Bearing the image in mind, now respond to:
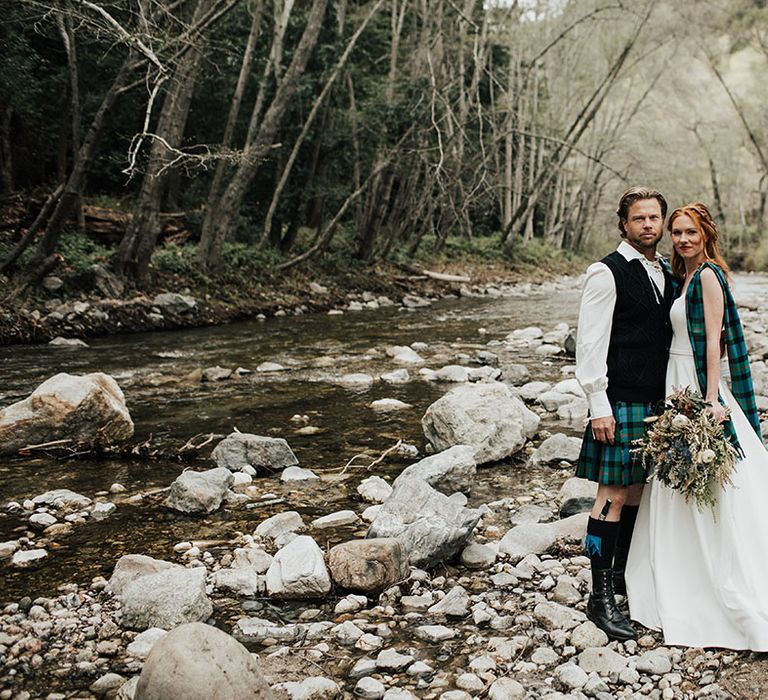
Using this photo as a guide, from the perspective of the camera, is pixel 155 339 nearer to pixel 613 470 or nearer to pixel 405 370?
pixel 405 370

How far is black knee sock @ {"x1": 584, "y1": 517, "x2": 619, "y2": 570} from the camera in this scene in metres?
3.11

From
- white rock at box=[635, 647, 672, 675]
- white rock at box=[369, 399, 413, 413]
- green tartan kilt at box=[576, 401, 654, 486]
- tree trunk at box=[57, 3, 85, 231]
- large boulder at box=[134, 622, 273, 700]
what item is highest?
tree trunk at box=[57, 3, 85, 231]

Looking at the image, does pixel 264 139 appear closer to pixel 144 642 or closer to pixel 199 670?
pixel 144 642

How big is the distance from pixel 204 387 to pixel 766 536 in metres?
6.31

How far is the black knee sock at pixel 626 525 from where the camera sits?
3.36 metres

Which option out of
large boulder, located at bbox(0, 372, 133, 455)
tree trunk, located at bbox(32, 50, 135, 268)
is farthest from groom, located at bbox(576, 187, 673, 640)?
tree trunk, located at bbox(32, 50, 135, 268)

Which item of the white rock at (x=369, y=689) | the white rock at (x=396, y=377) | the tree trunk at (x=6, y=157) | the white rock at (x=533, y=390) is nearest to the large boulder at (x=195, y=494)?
the white rock at (x=369, y=689)

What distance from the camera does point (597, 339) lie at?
3.06 metres

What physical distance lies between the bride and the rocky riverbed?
0.45 ft

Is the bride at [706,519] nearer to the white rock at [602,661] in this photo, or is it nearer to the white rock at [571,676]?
the white rock at [602,661]

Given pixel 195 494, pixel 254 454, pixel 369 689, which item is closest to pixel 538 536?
pixel 369 689

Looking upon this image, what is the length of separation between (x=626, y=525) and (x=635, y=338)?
2.98 ft

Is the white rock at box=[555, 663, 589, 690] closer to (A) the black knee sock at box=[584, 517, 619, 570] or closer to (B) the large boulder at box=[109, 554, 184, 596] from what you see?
(A) the black knee sock at box=[584, 517, 619, 570]

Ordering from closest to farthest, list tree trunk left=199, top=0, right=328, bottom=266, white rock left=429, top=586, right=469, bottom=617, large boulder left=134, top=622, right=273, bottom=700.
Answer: large boulder left=134, top=622, right=273, bottom=700 < white rock left=429, top=586, right=469, bottom=617 < tree trunk left=199, top=0, right=328, bottom=266
